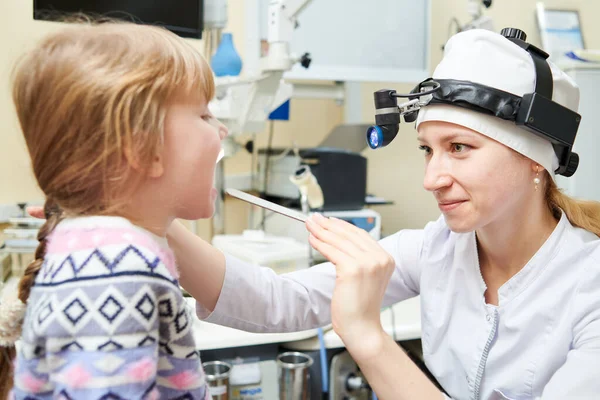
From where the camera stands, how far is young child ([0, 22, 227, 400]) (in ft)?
1.81

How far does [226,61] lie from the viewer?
71.7 inches

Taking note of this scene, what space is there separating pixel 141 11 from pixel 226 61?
0.31 m

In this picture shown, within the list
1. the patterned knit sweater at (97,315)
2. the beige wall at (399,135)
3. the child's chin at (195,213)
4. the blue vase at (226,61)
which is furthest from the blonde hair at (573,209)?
the beige wall at (399,135)

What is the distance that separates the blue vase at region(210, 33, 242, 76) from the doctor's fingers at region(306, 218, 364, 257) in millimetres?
1055

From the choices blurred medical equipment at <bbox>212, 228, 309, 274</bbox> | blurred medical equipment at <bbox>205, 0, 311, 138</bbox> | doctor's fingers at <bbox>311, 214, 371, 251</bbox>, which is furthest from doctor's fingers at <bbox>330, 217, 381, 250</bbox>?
blurred medical equipment at <bbox>205, 0, 311, 138</bbox>

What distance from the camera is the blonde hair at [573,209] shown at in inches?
41.7

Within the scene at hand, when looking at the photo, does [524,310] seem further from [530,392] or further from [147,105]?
[147,105]

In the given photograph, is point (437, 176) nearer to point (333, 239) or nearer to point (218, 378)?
point (333, 239)

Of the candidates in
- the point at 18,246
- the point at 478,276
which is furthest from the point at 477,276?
the point at 18,246

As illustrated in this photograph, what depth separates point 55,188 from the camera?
639mm

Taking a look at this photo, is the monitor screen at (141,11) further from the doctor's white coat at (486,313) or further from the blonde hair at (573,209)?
the blonde hair at (573,209)

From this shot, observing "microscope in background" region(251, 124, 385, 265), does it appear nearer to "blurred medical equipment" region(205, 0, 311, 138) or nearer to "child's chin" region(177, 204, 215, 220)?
"blurred medical equipment" region(205, 0, 311, 138)

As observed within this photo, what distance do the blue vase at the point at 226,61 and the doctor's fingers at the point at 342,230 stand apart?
1044mm

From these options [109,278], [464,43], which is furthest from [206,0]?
[109,278]
